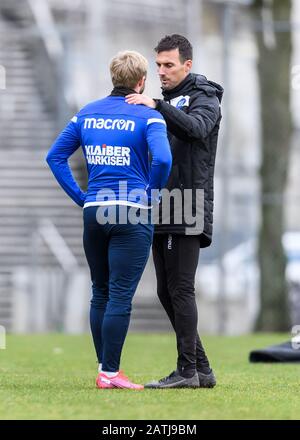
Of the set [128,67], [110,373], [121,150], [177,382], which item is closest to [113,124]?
[121,150]

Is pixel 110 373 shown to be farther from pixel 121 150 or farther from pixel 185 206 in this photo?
pixel 121 150

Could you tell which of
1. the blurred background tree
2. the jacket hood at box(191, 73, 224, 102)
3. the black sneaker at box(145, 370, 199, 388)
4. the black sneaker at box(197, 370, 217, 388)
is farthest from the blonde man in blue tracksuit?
the blurred background tree

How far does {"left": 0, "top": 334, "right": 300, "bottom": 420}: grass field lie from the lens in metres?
6.21

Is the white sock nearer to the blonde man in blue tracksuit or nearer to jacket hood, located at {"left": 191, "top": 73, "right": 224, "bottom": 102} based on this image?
the blonde man in blue tracksuit

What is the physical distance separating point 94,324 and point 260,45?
11.1 metres

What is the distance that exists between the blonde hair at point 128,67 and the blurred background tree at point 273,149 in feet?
33.7

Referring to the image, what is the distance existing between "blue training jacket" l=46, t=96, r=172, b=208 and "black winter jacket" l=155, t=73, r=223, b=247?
0.23m

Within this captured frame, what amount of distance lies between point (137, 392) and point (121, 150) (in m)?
1.31

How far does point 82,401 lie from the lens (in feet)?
21.7

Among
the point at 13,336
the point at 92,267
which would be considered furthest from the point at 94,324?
the point at 13,336

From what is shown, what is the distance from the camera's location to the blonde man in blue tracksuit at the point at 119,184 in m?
7.11

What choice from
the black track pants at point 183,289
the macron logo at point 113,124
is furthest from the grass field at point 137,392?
the macron logo at point 113,124

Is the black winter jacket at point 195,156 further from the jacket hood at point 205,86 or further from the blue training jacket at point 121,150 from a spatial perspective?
the blue training jacket at point 121,150

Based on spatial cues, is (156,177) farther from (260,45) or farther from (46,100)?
(46,100)
